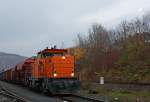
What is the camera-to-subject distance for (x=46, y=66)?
24.5 m

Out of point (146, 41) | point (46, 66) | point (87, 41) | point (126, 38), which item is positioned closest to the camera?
point (46, 66)

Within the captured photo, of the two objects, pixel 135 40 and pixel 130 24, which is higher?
pixel 130 24

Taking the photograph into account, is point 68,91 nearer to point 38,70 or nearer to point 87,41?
point 38,70

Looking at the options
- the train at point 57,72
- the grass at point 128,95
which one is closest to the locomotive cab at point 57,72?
the train at point 57,72

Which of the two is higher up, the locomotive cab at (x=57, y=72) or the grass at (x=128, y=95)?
the locomotive cab at (x=57, y=72)

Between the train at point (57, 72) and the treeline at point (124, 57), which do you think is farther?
the treeline at point (124, 57)

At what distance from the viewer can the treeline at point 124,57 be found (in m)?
45.4

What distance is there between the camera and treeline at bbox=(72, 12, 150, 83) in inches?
1787

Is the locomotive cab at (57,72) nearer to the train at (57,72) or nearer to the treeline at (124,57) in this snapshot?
the train at (57,72)

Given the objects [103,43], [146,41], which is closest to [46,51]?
[146,41]

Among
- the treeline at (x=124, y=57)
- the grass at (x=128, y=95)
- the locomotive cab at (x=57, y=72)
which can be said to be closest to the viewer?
the grass at (x=128, y=95)

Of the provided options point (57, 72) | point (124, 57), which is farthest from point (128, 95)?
point (124, 57)

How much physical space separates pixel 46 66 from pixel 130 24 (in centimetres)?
4460

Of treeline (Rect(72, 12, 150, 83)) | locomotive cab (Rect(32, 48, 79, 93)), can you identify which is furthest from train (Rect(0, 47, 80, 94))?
treeline (Rect(72, 12, 150, 83))
